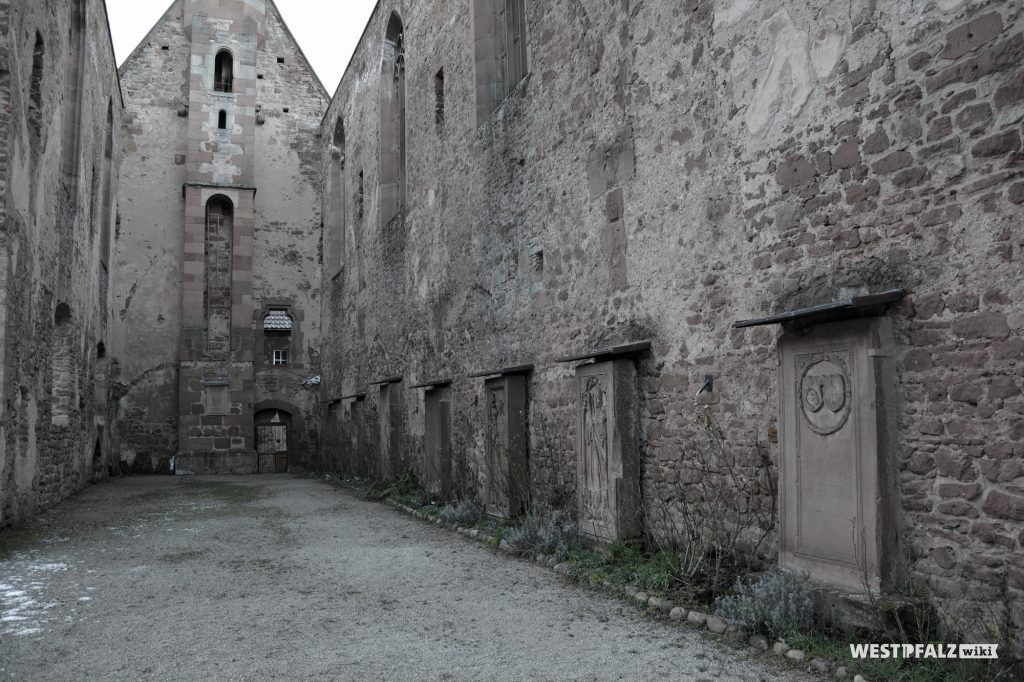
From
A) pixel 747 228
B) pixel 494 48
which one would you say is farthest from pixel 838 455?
pixel 494 48

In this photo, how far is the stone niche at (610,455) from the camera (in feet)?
20.3

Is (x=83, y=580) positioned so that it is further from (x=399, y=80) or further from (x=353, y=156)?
(x=353, y=156)

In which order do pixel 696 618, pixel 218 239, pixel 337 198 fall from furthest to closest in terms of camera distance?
pixel 218 239
pixel 337 198
pixel 696 618

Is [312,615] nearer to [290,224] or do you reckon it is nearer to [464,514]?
[464,514]

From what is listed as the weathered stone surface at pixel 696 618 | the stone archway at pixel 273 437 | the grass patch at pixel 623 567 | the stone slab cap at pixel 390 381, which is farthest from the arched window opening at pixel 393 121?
the weathered stone surface at pixel 696 618

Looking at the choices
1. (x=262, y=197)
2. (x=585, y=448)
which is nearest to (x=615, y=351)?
(x=585, y=448)

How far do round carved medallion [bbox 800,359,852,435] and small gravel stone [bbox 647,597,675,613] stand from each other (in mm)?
1340

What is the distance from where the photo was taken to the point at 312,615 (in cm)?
481

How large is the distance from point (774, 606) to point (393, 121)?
1259 cm

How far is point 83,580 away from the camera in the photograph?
19.3 feet

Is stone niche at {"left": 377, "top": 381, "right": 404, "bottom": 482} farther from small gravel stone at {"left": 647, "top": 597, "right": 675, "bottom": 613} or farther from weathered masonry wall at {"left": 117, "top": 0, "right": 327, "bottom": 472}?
small gravel stone at {"left": 647, "top": 597, "right": 675, "bottom": 613}

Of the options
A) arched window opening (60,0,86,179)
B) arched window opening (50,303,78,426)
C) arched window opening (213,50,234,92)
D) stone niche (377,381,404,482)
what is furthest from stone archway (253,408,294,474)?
arched window opening (60,0,86,179)

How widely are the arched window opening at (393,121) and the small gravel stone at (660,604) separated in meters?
10.6

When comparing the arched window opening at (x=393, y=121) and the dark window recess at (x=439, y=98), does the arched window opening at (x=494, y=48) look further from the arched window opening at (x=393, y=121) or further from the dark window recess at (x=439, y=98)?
the arched window opening at (x=393, y=121)
